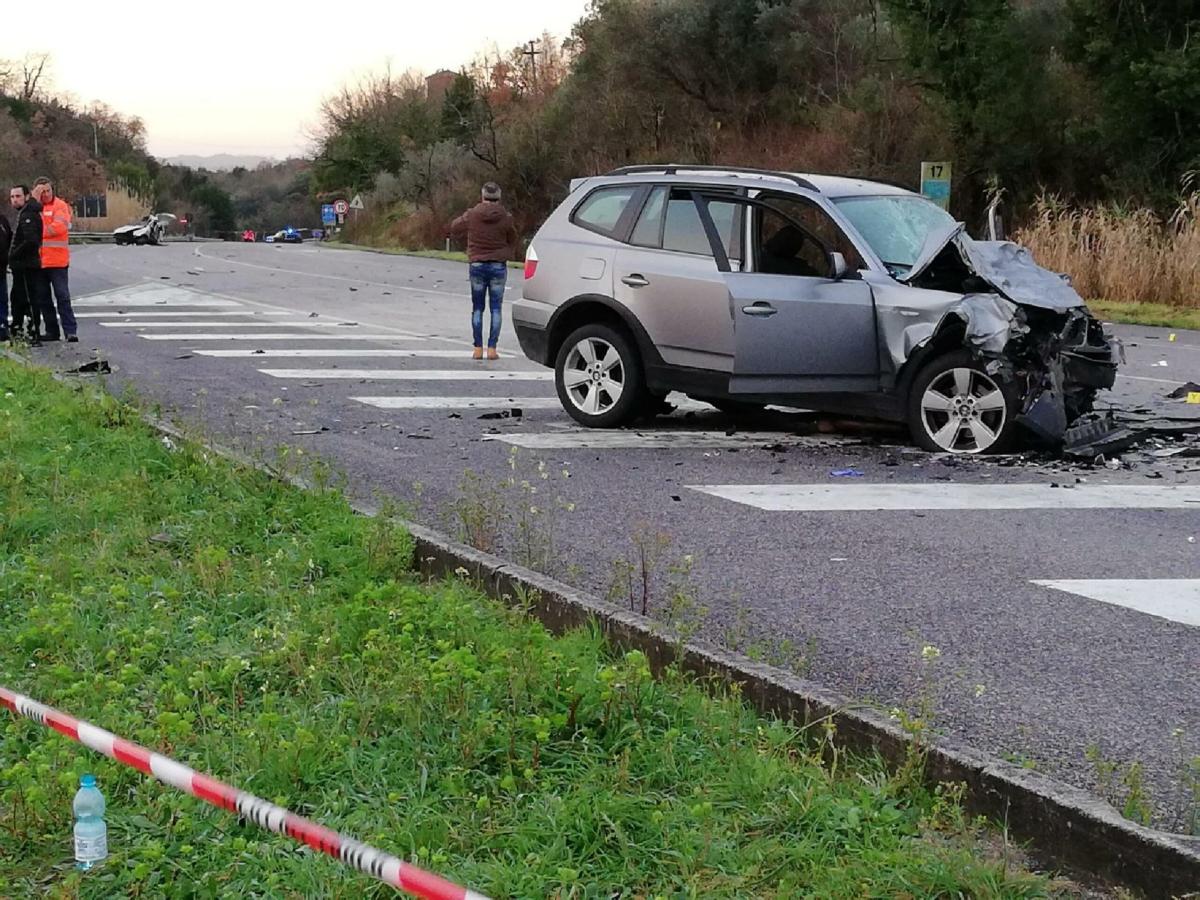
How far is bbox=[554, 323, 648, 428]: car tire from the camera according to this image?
1013 cm

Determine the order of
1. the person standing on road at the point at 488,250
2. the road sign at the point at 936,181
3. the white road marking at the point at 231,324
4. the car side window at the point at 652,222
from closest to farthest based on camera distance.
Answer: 1. the car side window at the point at 652,222
2. the person standing on road at the point at 488,250
3. the white road marking at the point at 231,324
4. the road sign at the point at 936,181

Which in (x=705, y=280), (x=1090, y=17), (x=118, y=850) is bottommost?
(x=118, y=850)

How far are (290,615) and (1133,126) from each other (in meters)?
29.1

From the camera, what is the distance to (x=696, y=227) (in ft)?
32.3

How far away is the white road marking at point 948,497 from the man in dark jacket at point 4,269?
10.6 m

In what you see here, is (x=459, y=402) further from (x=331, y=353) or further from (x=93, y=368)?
(x=331, y=353)

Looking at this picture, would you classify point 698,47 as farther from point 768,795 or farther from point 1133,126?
point 768,795

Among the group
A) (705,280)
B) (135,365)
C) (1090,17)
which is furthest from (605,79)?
(705,280)

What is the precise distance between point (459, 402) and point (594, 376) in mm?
1696

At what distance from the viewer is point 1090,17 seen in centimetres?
3106

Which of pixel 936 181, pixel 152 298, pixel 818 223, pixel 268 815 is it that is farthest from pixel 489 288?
pixel 936 181

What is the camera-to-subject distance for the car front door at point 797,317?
362 inches

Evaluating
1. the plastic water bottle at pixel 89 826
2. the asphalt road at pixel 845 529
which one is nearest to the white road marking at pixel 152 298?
the asphalt road at pixel 845 529

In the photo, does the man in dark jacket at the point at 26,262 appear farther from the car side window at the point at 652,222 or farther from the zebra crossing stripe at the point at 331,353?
the car side window at the point at 652,222
